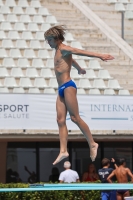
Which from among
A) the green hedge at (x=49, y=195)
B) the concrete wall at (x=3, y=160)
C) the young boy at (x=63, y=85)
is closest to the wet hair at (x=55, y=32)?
the young boy at (x=63, y=85)

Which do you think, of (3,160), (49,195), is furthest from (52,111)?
(3,160)

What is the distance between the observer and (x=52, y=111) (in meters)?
17.4

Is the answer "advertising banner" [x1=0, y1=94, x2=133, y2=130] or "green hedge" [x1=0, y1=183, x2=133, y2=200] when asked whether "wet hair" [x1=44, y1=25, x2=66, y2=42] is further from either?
"advertising banner" [x1=0, y1=94, x2=133, y2=130]

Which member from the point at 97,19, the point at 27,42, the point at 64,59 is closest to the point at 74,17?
the point at 97,19

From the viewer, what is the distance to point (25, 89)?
735 inches

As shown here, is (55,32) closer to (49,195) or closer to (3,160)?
(49,195)

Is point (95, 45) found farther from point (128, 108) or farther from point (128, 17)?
point (128, 108)

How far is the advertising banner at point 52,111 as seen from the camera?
1703 cm

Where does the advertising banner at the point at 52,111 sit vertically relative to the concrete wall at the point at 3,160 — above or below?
above

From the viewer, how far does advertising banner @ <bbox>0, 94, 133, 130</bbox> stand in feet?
55.9

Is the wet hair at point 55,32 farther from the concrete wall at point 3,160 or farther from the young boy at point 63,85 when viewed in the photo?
the concrete wall at point 3,160

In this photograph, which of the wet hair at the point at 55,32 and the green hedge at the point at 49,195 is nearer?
the wet hair at the point at 55,32

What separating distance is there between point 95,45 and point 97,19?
4.23 ft

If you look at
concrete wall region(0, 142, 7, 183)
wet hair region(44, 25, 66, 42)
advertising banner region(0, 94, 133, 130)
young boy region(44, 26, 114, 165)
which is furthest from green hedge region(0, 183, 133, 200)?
wet hair region(44, 25, 66, 42)
